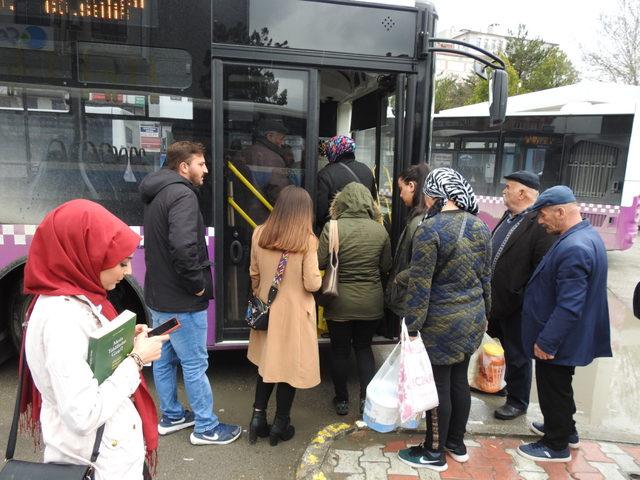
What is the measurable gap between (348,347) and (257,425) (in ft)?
2.67

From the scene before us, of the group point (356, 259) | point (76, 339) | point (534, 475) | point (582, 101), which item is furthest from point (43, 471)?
point (582, 101)

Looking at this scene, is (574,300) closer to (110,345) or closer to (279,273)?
(279,273)

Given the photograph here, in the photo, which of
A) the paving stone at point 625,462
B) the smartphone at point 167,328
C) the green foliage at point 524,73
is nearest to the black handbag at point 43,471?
the smartphone at point 167,328

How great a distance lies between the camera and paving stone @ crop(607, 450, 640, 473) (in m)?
2.99

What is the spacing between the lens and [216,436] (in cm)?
317

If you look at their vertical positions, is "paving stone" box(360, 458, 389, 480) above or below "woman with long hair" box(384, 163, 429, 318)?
below

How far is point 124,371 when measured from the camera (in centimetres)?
161

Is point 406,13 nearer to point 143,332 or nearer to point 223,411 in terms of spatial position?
point 143,332

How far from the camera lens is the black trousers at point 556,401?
115 inches

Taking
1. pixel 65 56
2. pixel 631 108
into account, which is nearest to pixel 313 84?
pixel 65 56

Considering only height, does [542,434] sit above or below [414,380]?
below

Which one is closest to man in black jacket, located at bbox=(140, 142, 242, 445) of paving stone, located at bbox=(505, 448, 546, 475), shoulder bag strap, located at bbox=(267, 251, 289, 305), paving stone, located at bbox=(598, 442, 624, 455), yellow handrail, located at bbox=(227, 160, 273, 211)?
shoulder bag strap, located at bbox=(267, 251, 289, 305)

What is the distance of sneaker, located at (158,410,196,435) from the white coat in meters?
1.70

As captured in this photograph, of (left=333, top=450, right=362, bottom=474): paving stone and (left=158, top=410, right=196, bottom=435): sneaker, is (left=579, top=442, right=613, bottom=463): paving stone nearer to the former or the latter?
(left=333, top=450, right=362, bottom=474): paving stone
